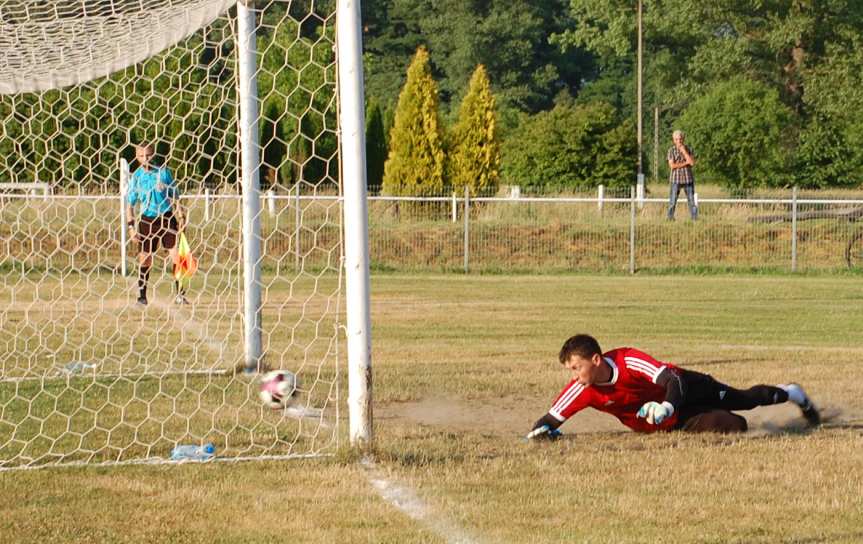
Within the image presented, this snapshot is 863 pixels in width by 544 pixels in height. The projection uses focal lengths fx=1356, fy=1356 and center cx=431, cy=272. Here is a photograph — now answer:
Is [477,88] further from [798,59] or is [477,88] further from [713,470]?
[713,470]

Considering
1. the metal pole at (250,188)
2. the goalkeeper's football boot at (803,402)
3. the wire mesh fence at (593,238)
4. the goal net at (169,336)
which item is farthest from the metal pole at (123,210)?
the goalkeeper's football boot at (803,402)

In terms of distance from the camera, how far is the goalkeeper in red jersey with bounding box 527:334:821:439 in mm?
7352

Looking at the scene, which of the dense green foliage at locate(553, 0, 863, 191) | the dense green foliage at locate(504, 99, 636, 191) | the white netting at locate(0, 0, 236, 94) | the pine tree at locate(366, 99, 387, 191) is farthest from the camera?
the dense green foliage at locate(553, 0, 863, 191)

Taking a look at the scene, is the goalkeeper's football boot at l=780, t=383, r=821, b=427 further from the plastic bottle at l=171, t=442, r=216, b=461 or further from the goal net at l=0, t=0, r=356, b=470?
the plastic bottle at l=171, t=442, r=216, b=461

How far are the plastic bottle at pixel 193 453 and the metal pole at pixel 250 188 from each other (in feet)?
9.02

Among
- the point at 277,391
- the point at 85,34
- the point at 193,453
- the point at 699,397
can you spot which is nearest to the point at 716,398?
the point at 699,397

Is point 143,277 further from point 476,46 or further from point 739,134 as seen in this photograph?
point 476,46

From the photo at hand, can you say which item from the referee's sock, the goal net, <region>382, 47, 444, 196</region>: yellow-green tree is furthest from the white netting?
<region>382, 47, 444, 196</region>: yellow-green tree

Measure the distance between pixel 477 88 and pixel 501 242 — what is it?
A: 11115 millimetres

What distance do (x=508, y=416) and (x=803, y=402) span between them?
1.79 m

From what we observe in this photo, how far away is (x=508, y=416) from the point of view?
852cm

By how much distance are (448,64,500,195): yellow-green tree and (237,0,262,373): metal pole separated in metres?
25.2

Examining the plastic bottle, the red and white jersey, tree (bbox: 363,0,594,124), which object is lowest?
the plastic bottle

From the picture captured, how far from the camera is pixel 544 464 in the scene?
269 inches
